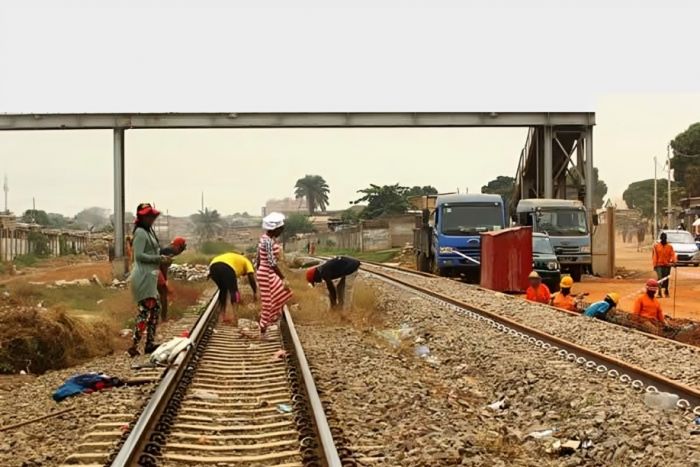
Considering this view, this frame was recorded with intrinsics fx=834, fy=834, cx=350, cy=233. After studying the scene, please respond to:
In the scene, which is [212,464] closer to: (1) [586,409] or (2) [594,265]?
(1) [586,409]

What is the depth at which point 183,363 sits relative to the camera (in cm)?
848

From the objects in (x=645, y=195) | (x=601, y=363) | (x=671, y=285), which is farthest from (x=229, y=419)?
(x=645, y=195)

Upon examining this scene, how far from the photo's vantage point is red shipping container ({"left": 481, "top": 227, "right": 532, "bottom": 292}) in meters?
21.5

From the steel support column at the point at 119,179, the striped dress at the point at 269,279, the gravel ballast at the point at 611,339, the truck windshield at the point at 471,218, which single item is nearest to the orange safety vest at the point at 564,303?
the gravel ballast at the point at 611,339

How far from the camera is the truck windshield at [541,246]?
2466cm

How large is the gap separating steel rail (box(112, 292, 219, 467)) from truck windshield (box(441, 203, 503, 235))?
1751 cm

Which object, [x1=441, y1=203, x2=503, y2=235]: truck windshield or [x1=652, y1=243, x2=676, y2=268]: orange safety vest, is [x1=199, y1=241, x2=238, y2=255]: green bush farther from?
[x1=652, y1=243, x2=676, y2=268]: orange safety vest

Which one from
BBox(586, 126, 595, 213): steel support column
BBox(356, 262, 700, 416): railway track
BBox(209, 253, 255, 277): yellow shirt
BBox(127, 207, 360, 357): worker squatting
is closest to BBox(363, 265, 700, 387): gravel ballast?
BBox(356, 262, 700, 416): railway track

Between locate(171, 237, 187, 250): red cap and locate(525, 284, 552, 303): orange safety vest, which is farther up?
locate(171, 237, 187, 250): red cap

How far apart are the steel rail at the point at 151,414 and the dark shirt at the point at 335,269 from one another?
4.83 m

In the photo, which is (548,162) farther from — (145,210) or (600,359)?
(145,210)

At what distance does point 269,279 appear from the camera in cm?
1092

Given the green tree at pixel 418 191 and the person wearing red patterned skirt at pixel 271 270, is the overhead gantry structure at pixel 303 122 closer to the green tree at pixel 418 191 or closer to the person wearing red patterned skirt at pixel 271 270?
the person wearing red patterned skirt at pixel 271 270

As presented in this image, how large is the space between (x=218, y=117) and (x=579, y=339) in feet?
77.4
